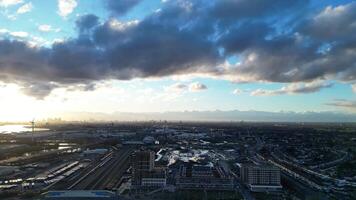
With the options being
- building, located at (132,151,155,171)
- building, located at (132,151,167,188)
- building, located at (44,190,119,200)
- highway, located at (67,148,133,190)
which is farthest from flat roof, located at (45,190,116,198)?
building, located at (132,151,155,171)

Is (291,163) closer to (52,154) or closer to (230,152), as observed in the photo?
(230,152)

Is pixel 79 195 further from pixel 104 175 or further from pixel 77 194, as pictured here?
pixel 104 175

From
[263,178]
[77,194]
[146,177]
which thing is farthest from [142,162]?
[263,178]

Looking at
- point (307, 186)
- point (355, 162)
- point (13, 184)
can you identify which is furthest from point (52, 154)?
point (355, 162)

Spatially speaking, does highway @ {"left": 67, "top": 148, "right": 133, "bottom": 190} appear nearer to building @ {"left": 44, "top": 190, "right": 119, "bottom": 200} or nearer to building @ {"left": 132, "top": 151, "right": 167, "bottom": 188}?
building @ {"left": 132, "top": 151, "right": 167, "bottom": 188}

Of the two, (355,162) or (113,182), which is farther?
(355,162)

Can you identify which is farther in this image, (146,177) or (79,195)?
(146,177)

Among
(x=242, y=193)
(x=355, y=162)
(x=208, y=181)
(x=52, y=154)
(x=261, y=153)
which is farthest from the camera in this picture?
(x=261, y=153)
